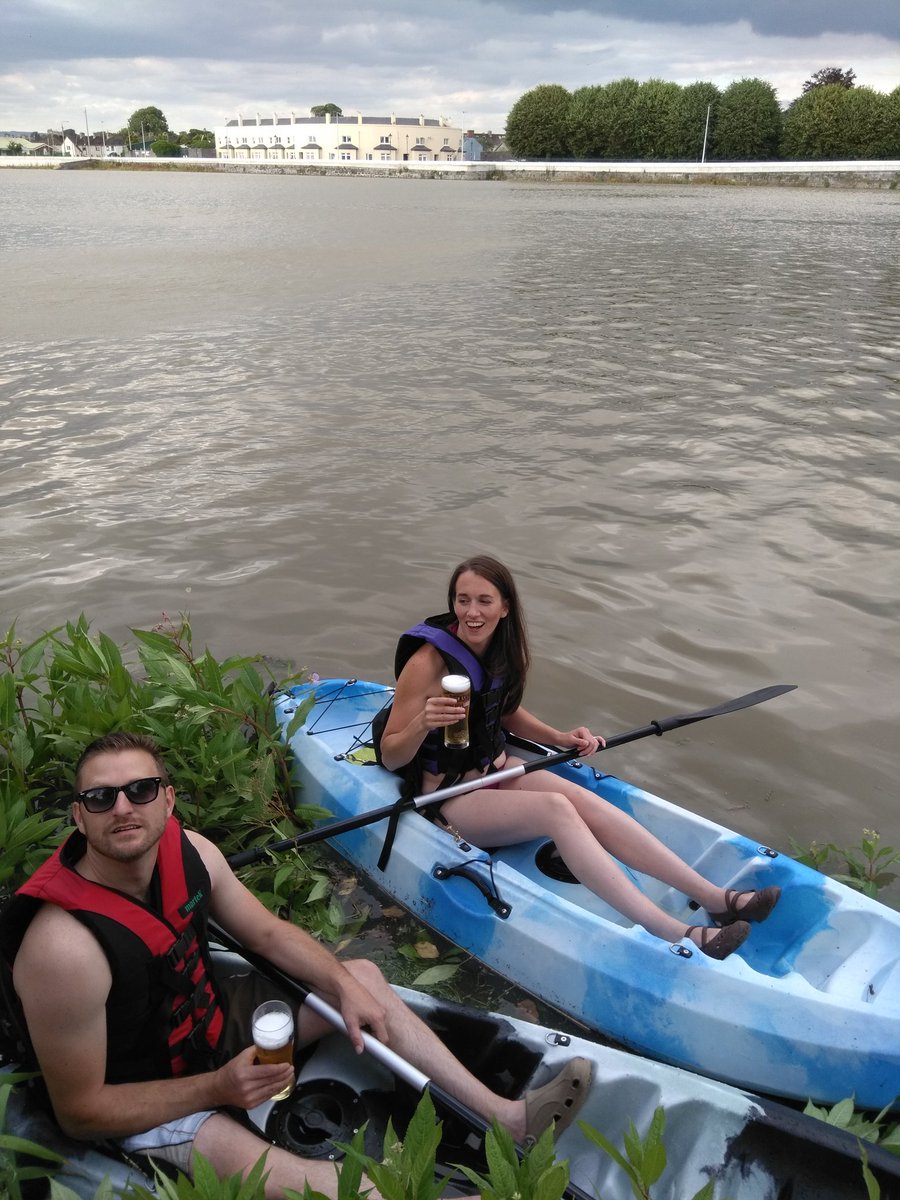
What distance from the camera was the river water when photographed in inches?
248

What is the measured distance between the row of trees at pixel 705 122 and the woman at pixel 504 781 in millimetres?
97895

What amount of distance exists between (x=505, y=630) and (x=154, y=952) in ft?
6.37

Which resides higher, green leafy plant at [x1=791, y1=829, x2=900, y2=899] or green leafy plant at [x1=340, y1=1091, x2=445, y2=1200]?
green leafy plant at [x1=340, y1=1091, x2=445, y2=1200]

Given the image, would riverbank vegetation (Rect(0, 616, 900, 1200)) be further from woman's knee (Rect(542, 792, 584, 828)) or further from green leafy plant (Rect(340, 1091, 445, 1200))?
green leafy plant (Rect(340, 1091, 445, 1200))

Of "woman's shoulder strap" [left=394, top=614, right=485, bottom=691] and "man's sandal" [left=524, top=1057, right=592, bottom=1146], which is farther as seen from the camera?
"woman's shoulder strap" [left=394, top=614, right=485, bottom=691]

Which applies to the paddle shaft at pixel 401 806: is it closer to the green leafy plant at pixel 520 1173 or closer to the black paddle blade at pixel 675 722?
the black paddle blade at pixel 675 722

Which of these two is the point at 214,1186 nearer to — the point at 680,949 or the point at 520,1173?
the point at 520,1173

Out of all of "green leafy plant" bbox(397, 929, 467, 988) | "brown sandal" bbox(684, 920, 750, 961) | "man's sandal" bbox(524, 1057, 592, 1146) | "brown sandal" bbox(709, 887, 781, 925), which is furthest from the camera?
"green leafy plant" bbox(397, 929, 467, 988)

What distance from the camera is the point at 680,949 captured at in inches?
139

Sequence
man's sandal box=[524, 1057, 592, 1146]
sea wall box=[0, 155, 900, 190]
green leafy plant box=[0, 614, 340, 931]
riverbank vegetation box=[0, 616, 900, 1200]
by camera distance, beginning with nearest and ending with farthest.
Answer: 1. man's sandal box=[524, 1057, 592, 1146]
2. riverbank vegetation box=[0, 616, 900, 1200]
3. green leafy plant box=[0, 614, 340, 931]
4. sea wall box=[0, 155, 900, 190]

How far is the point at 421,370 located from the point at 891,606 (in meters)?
8.24

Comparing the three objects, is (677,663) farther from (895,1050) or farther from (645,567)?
(895,1050)

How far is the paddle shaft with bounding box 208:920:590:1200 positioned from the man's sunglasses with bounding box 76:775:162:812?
2.40 ft

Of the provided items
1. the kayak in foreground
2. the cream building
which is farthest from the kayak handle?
the cream building
